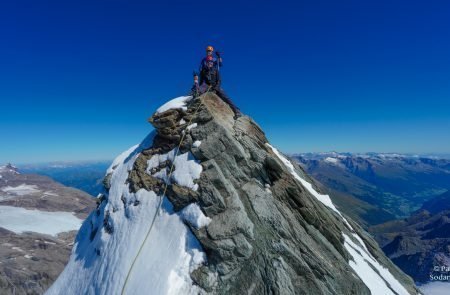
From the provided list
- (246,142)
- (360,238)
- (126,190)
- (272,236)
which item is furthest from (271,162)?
(360,238)

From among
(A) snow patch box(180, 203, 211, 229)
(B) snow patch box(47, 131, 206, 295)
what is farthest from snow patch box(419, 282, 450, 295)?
(B) snow patch box(47, 131, 206, 295)

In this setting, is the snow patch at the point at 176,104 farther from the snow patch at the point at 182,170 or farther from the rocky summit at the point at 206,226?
the snow patch at the point at 182,170

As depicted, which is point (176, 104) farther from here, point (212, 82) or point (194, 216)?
point (194, 216)

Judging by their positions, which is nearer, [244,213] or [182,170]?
[244,213]

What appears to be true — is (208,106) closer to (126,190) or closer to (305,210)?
(126,190)

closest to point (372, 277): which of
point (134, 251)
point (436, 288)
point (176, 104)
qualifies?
point (134, 251)
